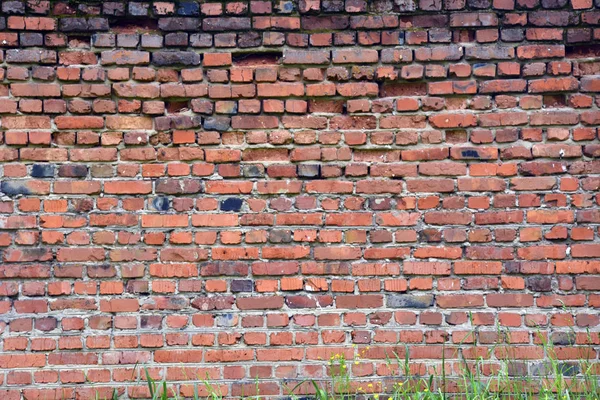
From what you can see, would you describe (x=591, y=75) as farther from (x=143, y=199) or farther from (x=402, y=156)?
(x=143, y=199)

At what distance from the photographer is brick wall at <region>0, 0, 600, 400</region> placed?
2881mm

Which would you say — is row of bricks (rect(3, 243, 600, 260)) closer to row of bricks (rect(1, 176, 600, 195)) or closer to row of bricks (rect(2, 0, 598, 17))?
row of bricks (rect(1, 176, 600, 195))

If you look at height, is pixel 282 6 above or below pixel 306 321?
above

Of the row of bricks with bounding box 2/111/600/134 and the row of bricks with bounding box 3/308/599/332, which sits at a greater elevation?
the row of bricks with bounding box 2/111/600/134

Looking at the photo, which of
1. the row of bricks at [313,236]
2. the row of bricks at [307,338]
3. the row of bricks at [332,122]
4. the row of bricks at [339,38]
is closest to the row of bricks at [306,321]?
the row of bricks at [307,338]

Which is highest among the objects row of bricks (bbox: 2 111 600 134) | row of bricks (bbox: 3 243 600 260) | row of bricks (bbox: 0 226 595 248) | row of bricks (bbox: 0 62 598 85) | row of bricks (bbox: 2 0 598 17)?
row of bricks (bbox: 2 0 598 17)

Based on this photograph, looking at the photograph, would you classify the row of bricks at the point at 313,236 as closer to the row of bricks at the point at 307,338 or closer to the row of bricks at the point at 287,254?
the row of bricks at the point at 287,254

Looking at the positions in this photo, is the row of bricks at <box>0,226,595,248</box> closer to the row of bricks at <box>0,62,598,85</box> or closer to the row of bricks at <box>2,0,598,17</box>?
the row of bricks at <box>0,62,598,85</box>

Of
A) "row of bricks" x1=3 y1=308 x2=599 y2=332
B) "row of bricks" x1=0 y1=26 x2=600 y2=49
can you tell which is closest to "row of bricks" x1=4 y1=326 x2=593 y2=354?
"row of bricks" x1=3 y1=308 x2=599 y2=332

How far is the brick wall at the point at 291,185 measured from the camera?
288 centimetres

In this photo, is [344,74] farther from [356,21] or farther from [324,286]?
[324,286]

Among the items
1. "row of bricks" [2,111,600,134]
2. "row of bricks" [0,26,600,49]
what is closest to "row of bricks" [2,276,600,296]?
"row of bricks" [2,111,600,134]

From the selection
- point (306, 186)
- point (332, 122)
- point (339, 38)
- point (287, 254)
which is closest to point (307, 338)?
point (287, 254)

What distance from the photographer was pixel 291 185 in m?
2.93
